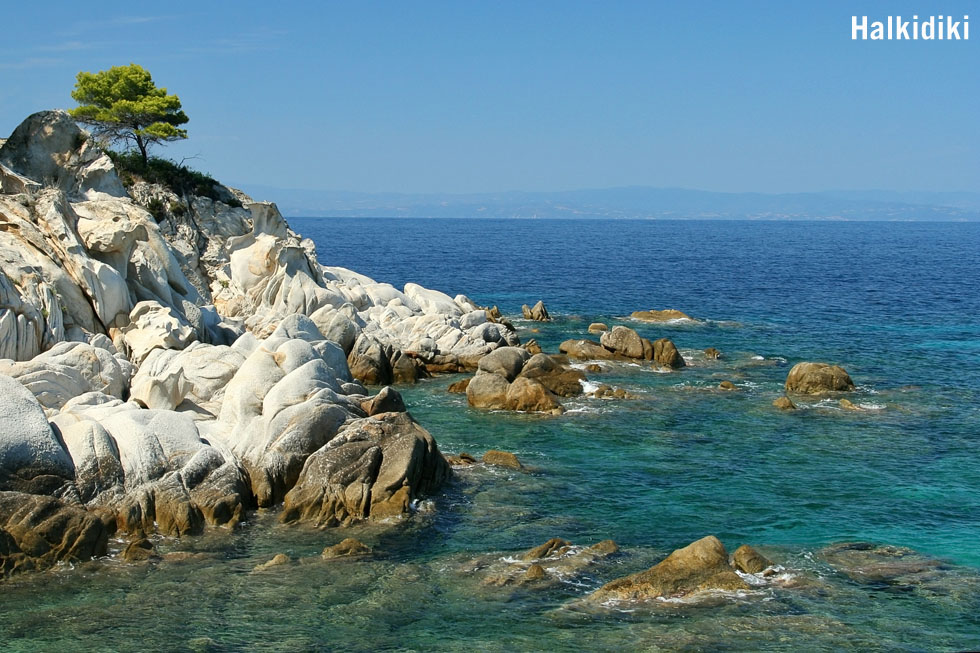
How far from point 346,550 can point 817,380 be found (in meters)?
28.0

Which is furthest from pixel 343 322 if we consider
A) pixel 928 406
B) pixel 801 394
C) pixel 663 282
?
pixel 663 282

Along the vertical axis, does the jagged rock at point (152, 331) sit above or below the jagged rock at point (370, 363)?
above

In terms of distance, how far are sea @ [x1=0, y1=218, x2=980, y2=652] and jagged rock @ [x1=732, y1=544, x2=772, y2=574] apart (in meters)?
0.37

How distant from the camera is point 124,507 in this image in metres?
26.7

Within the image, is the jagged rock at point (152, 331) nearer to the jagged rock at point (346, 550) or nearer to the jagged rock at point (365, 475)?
the jagged rock at point (365, 475)

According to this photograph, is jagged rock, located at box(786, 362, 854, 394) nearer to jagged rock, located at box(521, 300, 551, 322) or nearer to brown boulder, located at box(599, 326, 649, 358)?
brown boulder, located at box(599, 326, 649, 358)

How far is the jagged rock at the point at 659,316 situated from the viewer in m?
71.3

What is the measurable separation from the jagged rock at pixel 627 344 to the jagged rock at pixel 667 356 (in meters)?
0.49

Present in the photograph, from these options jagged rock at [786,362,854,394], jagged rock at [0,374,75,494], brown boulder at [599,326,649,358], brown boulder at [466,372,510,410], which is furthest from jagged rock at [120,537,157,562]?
brown boulder at [599,326,649,358]

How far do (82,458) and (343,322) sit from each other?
2394cm

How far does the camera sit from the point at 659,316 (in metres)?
71.8

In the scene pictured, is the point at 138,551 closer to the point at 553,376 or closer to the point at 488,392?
the point at 488,392

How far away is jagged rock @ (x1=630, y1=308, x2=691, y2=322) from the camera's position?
71312 millimetres

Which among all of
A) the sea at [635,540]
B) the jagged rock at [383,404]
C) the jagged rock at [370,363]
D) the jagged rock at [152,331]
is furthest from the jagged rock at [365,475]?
the jagged rock at [370,363]
